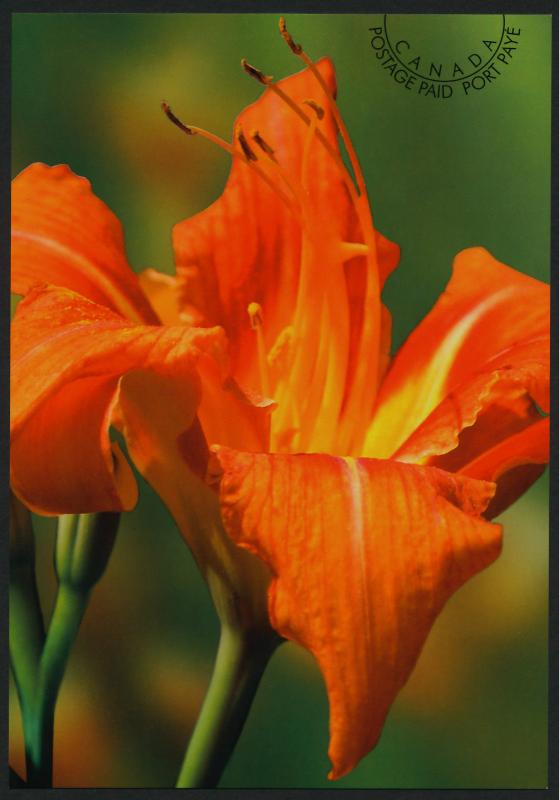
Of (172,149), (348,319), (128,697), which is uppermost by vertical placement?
(172,149)

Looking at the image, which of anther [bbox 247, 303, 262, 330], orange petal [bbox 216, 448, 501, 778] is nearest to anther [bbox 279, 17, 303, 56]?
anther [bbox 247, 303, 262, 330]

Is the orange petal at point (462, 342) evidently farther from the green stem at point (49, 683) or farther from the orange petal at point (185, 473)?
the green stem at point (49, 683)

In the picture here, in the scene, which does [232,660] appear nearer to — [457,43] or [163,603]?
[163,603]

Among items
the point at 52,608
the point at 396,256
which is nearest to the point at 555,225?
the point at 396,256

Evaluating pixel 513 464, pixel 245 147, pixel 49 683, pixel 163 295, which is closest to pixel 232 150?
pixel 245 147

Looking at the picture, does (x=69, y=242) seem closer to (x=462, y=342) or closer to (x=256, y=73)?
(x=256, y=73)

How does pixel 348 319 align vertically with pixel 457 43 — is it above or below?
below

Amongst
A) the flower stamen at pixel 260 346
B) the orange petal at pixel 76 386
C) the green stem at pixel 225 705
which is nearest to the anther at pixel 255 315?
the flower stamen at pixel 260 346

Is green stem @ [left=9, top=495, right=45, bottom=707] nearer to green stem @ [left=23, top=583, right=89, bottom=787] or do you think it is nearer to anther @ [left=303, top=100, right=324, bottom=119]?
green stem @ [left=23, top=583, right=89, bottom=787]
